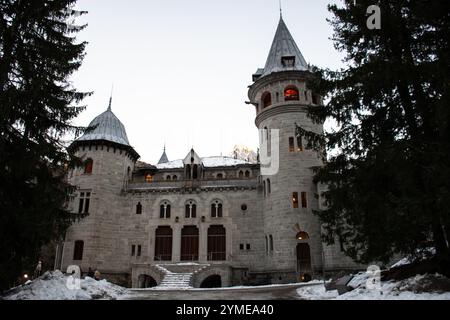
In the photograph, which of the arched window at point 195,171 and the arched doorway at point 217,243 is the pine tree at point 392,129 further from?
the arched window at point 195,171

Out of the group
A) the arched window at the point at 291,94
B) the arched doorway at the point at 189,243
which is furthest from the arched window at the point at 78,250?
the arched window at the point at 291,94

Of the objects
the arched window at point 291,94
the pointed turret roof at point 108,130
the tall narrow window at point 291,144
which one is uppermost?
the arched window at point 291,94

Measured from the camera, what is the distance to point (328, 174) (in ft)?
47.0

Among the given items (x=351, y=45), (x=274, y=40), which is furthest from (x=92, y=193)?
(x=351, y=45)

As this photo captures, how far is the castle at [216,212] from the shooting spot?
89.1ft

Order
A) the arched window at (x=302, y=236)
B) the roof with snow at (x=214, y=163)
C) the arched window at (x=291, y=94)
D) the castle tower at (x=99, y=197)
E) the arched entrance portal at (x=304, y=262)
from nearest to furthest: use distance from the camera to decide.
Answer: the arched entrance portal at (x=304, y=262), the arched window at (x=302, y=236), the castle tower at (x=99, y=197), the arched window at (x=291, y=94), the roof with snow at (x=214, y=163)

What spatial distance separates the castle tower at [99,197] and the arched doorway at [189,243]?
19.0 feet

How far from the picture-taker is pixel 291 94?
102ft

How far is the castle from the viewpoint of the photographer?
27156mm

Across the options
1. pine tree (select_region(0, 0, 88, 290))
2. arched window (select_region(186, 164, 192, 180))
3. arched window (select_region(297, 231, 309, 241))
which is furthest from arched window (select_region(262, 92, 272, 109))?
pine tree (select_region(0, 0, 88, 290))

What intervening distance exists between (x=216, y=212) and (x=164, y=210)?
Result: 16.1ft

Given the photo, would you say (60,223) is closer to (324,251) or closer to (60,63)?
(60,63)

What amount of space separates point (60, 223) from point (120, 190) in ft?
66.3

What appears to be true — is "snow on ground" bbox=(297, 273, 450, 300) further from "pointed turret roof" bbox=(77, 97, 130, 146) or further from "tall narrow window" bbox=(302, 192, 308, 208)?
"pointed turret roof" bbox=(77, 97, 130, 146)
